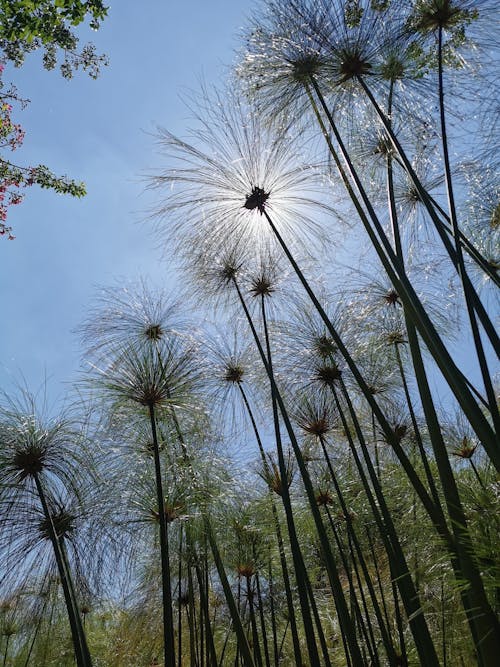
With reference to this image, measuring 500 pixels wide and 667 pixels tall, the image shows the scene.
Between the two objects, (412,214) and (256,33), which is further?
(412,214)

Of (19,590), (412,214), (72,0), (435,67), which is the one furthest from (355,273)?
(19,590)

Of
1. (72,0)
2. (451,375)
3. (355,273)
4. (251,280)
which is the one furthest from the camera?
(355,273)

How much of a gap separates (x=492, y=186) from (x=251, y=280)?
213cm

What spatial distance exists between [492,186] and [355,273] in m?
1.51

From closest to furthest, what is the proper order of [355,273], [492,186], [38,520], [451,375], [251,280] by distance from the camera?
1. [451,375]
2. [38,520]
3. [492,186]
4. [251,280]
5. [355,273]

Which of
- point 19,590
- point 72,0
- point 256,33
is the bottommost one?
point 19,590

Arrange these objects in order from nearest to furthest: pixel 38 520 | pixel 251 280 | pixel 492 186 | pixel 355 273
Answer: pixel 38 520 → pixel 492 186 → pixel 251 280 → pixel 355 273

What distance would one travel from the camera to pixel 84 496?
3254 mm

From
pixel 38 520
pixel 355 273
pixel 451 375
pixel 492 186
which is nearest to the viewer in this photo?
pixel 451 375

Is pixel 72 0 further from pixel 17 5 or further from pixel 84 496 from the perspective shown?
pixel 84 496

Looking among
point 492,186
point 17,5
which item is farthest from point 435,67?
point 17,5

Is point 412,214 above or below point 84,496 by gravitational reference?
above

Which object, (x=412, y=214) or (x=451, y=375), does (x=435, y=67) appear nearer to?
(x=412, y=214)

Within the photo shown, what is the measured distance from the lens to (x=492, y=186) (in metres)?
4.06
